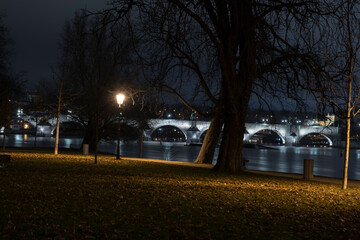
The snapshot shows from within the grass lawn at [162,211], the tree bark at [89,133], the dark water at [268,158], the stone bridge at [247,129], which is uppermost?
the stone bridge at [247,129]

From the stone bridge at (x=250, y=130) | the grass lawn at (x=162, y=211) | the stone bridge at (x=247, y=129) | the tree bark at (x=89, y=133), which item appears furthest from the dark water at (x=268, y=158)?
the stone bridge at (x=250, y=130)

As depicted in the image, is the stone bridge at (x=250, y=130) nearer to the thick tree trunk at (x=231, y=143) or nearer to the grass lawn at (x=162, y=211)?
the thick tree trunk at (x=231, y=143)

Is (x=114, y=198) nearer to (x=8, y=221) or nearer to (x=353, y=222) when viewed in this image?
(x=8, y=221)

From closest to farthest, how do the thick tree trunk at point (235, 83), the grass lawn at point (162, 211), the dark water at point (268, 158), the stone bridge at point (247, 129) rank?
the grass lawn at point (162, 211) < the thick tree trunk at point (235, 83) < the dark water at point (268, 158) < the stone bridge at point (247, 129)

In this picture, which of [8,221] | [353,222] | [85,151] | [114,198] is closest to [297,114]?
[353,222]

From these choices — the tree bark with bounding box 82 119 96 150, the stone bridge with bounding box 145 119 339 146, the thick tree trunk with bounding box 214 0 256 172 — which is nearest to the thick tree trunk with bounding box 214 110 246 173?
the thick tree trunk with bounding box 214 0 256 172

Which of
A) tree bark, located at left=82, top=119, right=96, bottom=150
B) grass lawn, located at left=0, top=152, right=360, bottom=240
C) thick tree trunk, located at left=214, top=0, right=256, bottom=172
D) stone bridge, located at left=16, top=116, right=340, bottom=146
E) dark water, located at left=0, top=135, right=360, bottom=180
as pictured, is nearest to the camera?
grass lawn, located at left=0, top=152, right=360, bottom=240

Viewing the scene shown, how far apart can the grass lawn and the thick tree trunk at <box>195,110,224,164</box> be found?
9.42 metres

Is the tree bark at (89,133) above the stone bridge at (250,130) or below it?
below

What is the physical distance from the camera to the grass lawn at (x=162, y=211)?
5234 mm

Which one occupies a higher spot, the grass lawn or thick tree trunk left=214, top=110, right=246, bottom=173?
thick tree trunk left=214, top=110, right=246, bottom=173

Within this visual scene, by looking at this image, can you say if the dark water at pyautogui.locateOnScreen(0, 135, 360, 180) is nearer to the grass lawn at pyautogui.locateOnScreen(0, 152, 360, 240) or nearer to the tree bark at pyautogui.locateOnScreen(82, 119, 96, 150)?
the tree bark at pyautogui.locateOnScreen(82, 119, 96, 150)

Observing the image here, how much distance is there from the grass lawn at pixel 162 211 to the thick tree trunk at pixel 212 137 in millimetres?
9421

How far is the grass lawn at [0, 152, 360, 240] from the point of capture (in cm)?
523
